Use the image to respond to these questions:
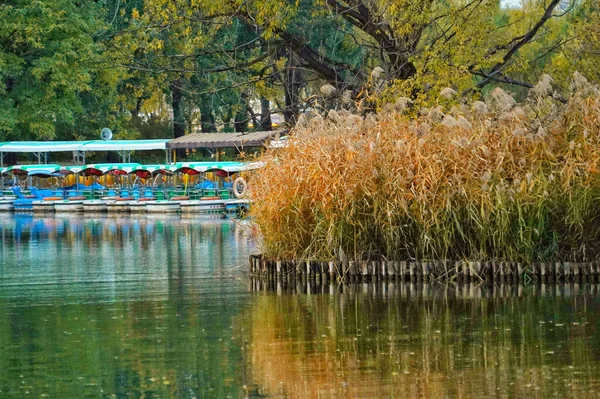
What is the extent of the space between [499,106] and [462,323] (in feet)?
22.2

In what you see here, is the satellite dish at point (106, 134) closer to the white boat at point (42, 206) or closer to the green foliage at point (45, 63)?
the green foliage at point (45, 63)

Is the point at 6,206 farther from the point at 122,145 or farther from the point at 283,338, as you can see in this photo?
the point at 283,338

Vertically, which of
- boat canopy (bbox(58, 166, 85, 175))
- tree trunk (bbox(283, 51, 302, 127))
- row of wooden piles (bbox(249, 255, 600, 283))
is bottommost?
row of wooden piles (bbox(249, 255, 600, 283))

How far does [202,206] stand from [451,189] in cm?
3462

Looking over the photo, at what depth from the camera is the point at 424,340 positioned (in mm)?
14781

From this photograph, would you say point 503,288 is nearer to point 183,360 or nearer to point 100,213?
point 183,360

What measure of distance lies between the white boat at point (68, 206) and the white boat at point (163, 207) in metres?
3.89

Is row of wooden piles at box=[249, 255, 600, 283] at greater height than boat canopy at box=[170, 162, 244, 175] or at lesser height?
lesser

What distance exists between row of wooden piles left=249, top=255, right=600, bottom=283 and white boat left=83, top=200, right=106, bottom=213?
3682 centimetres

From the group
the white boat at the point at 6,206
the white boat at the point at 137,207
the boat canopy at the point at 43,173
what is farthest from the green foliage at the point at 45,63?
the white boat at the point at 137,207

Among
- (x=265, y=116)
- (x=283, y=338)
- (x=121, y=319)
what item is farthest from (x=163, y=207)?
(x=283, y=338)

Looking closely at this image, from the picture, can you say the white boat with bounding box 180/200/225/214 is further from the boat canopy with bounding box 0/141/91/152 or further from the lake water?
Answer: the lake water

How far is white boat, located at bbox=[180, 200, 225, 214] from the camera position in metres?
53.9

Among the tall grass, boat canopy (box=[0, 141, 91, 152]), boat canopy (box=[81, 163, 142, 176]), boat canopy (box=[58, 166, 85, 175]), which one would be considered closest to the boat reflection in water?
the tall grass
